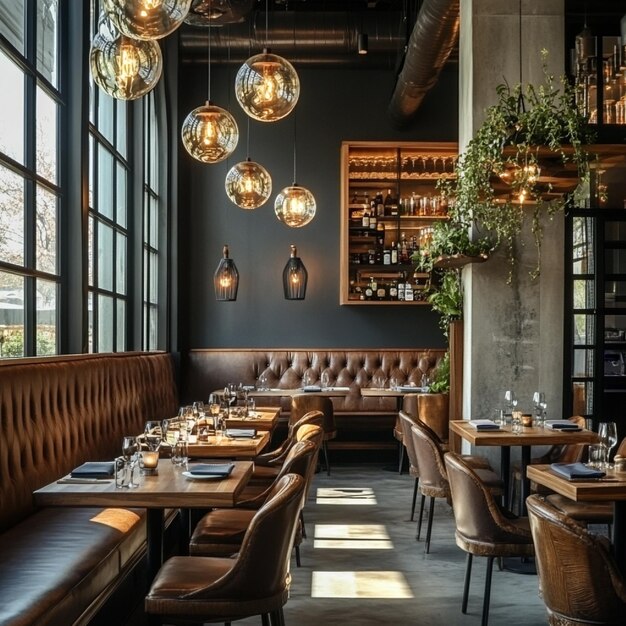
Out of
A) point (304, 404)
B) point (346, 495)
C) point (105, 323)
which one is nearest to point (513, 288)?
point (304, 404)

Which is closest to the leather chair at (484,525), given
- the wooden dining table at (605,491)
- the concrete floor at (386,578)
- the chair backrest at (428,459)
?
the wooden dining table at (605,491)

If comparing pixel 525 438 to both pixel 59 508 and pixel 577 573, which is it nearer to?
pixel 577 573

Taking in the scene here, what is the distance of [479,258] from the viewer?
632 cm

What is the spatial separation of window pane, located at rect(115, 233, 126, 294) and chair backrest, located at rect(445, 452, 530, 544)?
4468mm

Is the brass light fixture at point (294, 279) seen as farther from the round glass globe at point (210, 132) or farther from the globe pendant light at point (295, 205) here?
the round glass globe at point (210, 132)

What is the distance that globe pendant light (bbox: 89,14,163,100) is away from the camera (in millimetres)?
4039

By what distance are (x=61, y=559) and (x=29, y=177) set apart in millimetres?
2624

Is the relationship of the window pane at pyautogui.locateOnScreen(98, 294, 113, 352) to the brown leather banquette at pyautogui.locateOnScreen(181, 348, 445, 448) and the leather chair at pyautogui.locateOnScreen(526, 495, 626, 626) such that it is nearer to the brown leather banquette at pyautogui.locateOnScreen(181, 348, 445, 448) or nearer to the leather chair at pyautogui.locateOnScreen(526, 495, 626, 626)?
the brown leather banquette at pyautogui.locateOnScreen(181, 348, 445, 448)

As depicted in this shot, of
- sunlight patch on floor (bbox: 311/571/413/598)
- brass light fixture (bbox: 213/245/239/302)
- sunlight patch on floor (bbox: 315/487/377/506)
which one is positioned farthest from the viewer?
brass light fixture (bbox: 213/245/239/302)

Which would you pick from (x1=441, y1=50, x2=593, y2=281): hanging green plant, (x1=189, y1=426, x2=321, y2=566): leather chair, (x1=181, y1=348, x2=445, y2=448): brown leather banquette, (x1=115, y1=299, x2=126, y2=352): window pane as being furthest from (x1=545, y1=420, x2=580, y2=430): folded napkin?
(x1=181, y1=348, x2=445, y2=448): brown leather banquette

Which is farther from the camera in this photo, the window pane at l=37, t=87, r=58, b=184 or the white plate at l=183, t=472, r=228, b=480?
the window pane at l=37, t=87, r=58, b=184

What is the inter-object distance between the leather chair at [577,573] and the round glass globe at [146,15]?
2.07 meters

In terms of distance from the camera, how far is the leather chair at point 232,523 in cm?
364

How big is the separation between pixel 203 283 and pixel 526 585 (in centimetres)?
609
